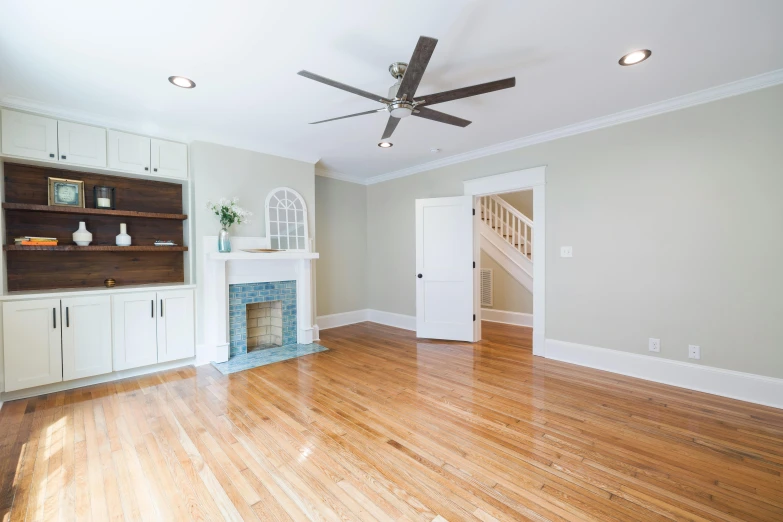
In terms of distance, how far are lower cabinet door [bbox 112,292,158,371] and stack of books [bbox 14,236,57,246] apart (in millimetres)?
718

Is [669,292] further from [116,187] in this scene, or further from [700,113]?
[116,187]

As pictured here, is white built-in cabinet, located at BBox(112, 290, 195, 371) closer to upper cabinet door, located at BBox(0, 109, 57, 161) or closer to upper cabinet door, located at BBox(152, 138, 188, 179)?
upper cabinet door, located at BBox(152, 138, 188, 179)

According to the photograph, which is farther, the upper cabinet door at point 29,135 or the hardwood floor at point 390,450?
the upper cabinet door at point 29,135

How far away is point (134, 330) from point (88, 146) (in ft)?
6.07

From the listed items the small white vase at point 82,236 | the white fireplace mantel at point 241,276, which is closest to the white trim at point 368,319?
the white fireplace mantel at point 241,276

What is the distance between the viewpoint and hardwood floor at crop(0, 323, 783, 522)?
5.46ft

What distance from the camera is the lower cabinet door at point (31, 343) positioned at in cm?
283

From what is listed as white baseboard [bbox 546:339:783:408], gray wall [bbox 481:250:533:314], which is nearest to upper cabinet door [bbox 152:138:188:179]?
white baseboard [bbox 546:339:783:408]

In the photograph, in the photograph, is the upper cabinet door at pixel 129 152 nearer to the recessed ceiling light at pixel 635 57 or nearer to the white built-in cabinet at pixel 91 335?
the white built-in cabinet at pixel 91 335

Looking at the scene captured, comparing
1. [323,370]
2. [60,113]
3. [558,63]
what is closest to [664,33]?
[558,63]

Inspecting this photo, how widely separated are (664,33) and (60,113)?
16.0 feet

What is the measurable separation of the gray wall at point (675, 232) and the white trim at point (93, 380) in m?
4.26

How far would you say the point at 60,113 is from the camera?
3113 millimetres

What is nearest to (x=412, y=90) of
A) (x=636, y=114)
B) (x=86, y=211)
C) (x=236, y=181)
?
(x=636, y=114)
